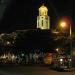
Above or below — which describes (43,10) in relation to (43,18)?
above

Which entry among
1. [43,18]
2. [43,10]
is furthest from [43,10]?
[43,18]

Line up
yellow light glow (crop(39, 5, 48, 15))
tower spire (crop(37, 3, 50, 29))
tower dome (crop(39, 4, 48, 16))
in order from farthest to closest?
tower spire (crop(37, 3, 50, 29)) < yellow light glow (crop(39, 5, 48, 15)) < tower dome (crop(39, 4, 48, 16))

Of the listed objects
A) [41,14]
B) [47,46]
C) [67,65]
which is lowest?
[67,65]

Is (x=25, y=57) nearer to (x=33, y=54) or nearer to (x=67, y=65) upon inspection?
(x=33, y=54)

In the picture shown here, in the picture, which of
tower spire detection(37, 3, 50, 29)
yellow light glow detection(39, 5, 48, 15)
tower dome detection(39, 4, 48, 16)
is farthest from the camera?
tower spire detection(37, 3, 50, 29)

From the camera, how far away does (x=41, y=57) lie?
58.8 meters

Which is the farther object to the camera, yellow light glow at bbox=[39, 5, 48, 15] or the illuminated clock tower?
the illuminated clock tower

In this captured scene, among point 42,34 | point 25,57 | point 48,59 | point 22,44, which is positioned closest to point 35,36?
point 42,34

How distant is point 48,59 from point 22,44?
2158cm

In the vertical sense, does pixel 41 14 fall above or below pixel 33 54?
above

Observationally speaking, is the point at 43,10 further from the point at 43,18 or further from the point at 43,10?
the point at 43,18

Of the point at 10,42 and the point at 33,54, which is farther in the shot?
the point at 10,42

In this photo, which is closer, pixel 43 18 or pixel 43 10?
pixel 43 10

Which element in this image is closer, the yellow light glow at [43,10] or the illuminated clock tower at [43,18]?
the yellow light glow at [43,10]
